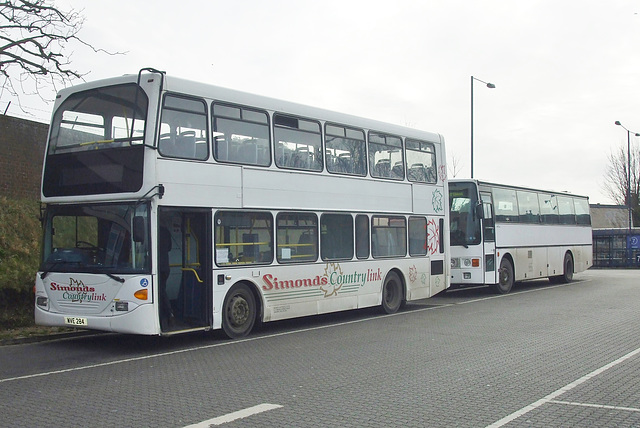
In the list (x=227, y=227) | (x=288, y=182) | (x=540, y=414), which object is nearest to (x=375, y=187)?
(x=288, y=182)

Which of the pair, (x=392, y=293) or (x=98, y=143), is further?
(x=392, y=293)

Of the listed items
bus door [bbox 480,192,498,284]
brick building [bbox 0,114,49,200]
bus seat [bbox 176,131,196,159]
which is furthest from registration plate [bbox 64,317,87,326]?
bus door [bbox 480,192,498,284]

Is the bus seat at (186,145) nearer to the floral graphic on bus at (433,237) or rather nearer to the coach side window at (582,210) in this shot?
the floral graphic on bus at (433,237)

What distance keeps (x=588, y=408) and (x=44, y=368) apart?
6.99 metres

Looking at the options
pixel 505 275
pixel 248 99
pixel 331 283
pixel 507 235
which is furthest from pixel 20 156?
pixel 505 275

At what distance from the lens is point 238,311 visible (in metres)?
13.1

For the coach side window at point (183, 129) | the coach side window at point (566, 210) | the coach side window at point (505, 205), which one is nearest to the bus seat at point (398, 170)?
the coach side window at point (183, 129)

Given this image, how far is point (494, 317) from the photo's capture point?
1631 cm

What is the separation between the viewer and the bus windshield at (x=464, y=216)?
22.5 meters

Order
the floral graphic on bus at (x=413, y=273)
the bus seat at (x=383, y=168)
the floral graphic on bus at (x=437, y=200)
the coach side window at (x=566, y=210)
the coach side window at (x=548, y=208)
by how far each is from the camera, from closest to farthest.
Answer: the bus seat at (x=383, y=168)
the floral graphic on bus at (x=413, y=273)
the floral graphic on bus at (x=437, y=200)
the coach side window at (x=548, y=208)
the coach side window at (x=566, y=210)

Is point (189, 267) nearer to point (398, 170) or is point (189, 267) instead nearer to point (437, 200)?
point (398, 170)

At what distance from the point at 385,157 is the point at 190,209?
627 cm

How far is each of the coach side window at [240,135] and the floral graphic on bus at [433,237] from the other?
6.18 m

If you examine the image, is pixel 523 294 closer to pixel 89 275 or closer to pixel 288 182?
pixel 288 182
